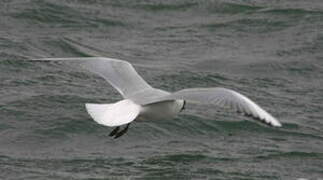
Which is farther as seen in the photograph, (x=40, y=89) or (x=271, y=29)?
(x=271, y=29)

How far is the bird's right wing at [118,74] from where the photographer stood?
8352 millimetres

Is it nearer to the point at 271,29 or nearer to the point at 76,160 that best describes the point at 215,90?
the point at 76,160

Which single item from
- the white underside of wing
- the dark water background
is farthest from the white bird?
the dark water background

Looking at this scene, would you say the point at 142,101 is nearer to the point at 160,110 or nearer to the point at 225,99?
the point at 160,110

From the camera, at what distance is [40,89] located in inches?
419

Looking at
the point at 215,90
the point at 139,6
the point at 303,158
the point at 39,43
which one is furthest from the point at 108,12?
the point at 215,90

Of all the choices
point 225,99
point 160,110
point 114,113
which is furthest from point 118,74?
point 225,99

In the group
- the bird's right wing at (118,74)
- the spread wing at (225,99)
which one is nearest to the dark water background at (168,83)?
the bird's right wing at (118,74)

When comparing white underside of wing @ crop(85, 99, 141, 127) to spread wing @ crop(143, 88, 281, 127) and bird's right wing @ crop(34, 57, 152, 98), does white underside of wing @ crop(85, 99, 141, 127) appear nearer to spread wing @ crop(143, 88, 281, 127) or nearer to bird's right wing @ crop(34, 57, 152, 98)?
spread wing @ crop(143, 88, 281, 127)

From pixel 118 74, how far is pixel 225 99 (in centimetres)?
141

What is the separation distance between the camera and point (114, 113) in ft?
24.7

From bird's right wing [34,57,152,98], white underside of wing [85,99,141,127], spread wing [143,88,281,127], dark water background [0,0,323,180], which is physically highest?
spread wing [143,88,281,127]

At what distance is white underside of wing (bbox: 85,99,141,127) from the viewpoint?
737 cm

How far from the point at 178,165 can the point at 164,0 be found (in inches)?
221
